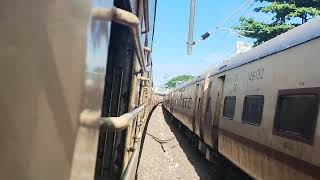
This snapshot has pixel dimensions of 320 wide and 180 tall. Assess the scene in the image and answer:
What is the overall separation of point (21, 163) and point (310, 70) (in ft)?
13.3

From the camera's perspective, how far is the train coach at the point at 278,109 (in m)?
4.72

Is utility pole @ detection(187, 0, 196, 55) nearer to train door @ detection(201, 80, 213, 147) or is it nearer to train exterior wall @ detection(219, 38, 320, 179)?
train door @ detection(201, 80, 213, 147)

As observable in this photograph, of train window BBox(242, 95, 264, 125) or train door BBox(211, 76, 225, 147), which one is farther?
train door BBox(211, 76, 225, 147)

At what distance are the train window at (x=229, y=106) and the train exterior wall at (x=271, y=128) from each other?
0.21 m

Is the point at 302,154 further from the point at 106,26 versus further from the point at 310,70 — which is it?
the point at 106,26

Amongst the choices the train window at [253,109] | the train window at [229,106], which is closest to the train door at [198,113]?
the train window at [229,106]

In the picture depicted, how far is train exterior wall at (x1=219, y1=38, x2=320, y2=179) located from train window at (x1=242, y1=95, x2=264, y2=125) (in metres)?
0.08

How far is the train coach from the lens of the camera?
472cm

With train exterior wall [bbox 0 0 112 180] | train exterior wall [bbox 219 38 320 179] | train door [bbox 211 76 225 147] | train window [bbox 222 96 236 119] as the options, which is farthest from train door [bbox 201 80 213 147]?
train exterior wall [bbox 0 0 112 180]

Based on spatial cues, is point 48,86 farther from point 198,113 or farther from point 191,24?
point 198,113

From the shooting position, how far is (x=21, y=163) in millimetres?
1174

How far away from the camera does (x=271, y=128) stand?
591cm

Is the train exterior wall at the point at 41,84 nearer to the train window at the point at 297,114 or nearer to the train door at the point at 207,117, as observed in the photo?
the train window at the point at 297,114

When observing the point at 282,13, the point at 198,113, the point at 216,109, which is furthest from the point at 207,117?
the point at 282,13
